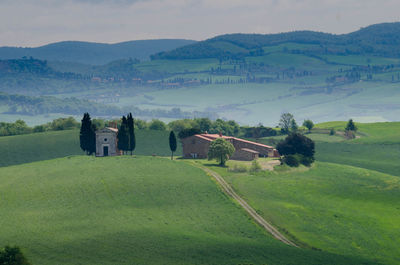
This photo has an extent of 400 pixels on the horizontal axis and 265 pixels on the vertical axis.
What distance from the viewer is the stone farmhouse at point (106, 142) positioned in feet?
479

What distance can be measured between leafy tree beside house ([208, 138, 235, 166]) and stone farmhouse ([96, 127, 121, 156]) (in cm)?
2316

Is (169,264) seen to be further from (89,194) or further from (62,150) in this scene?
(62,150)

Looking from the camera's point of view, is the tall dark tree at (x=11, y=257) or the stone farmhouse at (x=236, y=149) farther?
the stone farmhouse at (x=236, y=149)

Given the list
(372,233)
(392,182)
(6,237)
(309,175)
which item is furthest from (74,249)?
(392,182)

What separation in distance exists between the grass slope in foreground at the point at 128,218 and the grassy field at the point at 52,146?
31.3 metres

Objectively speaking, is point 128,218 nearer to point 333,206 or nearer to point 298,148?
point 333,206

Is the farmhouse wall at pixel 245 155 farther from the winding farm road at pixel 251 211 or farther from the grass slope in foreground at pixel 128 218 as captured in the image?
the winding farm road at pixel 251 211

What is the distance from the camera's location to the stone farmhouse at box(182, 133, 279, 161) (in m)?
151

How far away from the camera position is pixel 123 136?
143875 millimetres

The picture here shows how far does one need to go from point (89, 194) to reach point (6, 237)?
90.3 ft

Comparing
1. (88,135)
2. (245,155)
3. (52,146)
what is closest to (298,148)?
(245,155)

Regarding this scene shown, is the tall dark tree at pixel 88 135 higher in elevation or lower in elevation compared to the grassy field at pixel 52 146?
higher

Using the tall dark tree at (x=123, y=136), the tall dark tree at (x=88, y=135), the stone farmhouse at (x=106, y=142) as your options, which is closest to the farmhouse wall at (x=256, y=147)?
the tall dark tree at (x=123, y=136)

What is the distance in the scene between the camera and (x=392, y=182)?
136m
